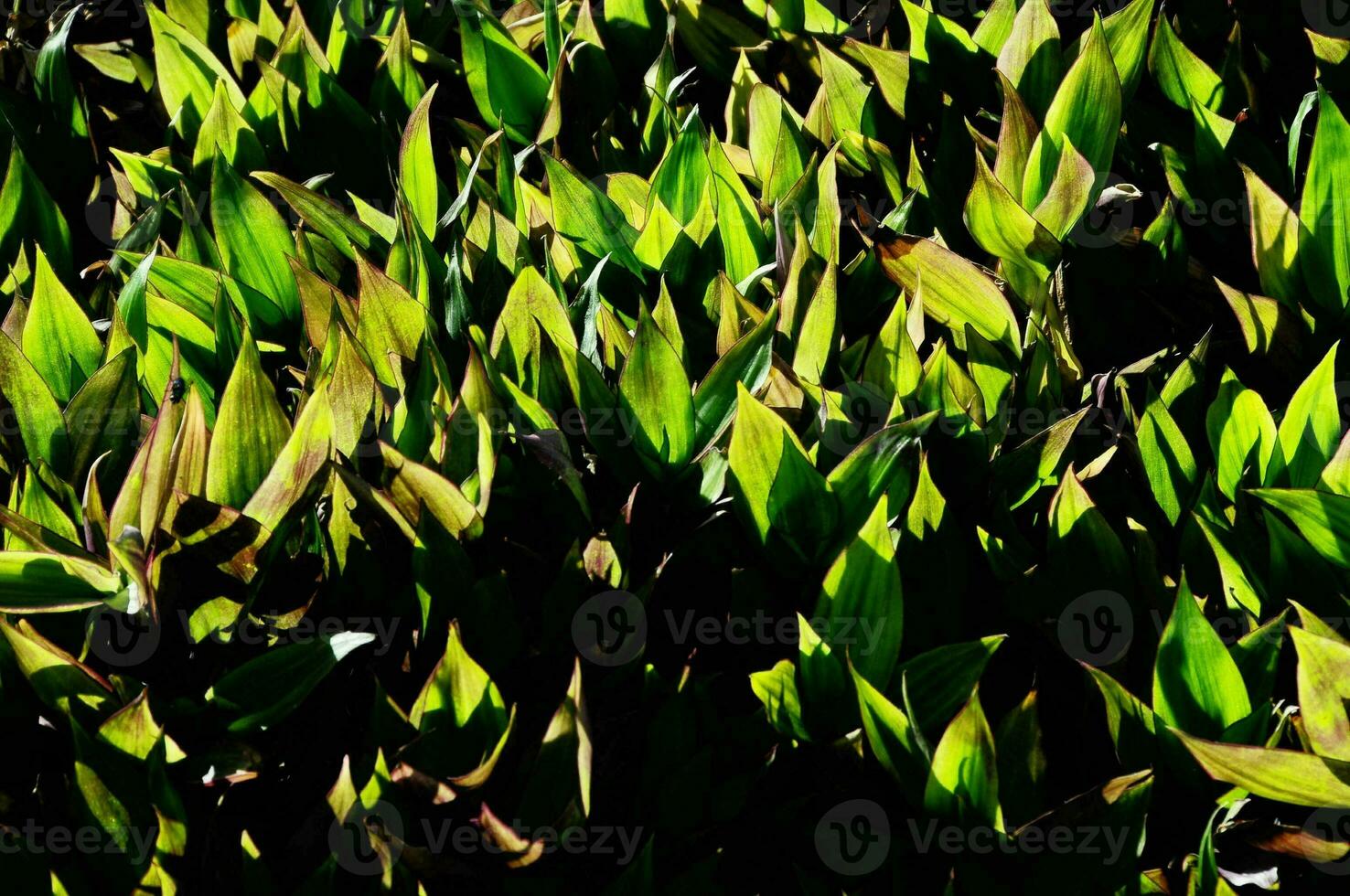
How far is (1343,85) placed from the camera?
5.90 feet

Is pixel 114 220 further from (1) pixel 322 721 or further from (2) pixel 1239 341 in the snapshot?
(2) pixel 1239 341

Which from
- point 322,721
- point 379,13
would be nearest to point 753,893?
point 322,721

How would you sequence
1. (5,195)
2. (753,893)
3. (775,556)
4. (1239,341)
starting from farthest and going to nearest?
(5,195) → (1239,341) → (775,556) → (753,893)

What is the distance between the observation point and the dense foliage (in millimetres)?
1100

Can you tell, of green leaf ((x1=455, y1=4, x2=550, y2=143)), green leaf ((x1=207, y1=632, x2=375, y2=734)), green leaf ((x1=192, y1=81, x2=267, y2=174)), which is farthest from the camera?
green leaf ((x1=455, y1=4, x2=550, y2=143))

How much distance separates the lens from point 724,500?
1369 mm

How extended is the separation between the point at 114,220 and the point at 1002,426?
55.0 inches

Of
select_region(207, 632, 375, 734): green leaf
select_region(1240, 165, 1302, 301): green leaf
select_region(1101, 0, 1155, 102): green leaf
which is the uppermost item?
select_region(1101, 0, 1155, 102): green leaf

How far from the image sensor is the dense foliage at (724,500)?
3.61 ft

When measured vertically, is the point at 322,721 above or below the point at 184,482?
below

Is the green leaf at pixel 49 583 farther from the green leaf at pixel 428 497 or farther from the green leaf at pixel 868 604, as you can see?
the green leaf at pixel 868 604

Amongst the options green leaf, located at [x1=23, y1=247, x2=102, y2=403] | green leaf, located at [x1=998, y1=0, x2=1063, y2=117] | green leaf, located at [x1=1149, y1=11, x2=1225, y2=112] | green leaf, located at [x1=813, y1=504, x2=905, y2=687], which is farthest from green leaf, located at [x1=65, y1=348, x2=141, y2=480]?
green leaf, located at [x1=1149, y1=11, x2=1225, y2=112]

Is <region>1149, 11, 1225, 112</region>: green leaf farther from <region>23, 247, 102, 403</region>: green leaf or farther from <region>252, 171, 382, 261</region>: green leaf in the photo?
<region>23, 247, 102, 403</region>: green leaf

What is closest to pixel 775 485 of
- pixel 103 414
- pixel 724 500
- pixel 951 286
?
pixel 724 500
